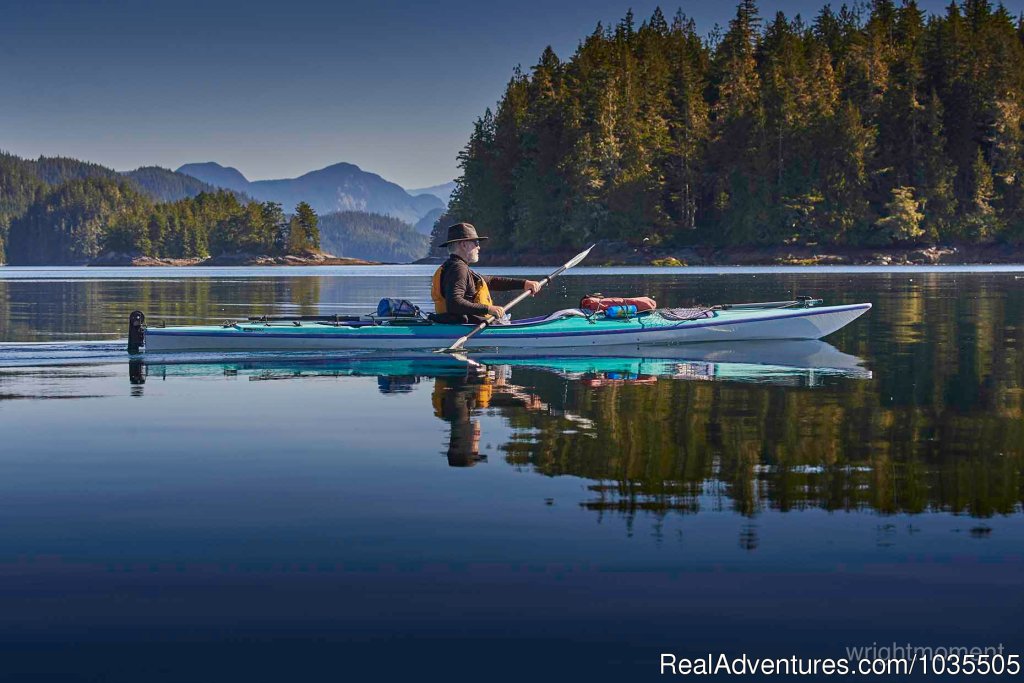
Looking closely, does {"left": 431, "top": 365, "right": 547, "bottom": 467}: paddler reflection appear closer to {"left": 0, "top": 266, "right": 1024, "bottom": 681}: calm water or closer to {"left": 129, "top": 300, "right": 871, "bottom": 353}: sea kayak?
{"left": 0, "top": 266, "right": 1024, "bottom": 681}: calm water

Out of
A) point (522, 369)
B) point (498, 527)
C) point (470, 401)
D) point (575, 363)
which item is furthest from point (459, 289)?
point (498, 527)

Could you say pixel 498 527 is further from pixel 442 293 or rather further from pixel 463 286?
pixel 442 293

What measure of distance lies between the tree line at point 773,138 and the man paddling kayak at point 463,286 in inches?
3653

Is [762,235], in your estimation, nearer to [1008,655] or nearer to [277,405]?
[277,405]

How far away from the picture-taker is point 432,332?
71.9 feet

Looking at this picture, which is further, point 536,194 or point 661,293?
point 536,194

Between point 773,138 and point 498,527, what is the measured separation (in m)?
118

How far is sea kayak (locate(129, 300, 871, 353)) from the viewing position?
72.5ft

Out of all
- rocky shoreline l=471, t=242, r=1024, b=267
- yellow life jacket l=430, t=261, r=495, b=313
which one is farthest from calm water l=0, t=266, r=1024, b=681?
rocky shoreline l=471, t=242, r=1024, b=267

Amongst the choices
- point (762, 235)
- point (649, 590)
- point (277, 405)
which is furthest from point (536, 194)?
point (649, 590)

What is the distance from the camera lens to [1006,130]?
371ft

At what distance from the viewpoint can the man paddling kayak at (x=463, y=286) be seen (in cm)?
2019

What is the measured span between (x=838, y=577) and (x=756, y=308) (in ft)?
61.7

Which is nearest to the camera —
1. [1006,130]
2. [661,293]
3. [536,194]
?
[661,293]
